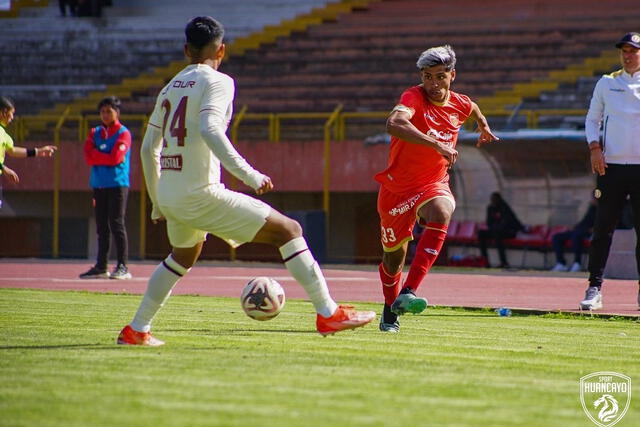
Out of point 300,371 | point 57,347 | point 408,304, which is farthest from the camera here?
point 408,304

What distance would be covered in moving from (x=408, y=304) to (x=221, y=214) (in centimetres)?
167

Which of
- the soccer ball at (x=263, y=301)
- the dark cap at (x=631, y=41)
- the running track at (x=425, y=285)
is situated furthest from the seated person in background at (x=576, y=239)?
the soccer ball at (x=263, y=301)

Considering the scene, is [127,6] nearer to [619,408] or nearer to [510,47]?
[510,47]

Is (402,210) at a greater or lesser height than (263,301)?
greater

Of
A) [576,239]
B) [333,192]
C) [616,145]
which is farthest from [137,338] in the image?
[333,192]

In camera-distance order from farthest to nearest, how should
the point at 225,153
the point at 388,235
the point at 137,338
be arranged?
the point at 388,235, the point at 137,338, the point at 225,153

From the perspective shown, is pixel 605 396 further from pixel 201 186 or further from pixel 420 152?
pixel 420 152

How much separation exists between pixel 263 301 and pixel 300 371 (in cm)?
183

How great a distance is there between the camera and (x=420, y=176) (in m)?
9.05

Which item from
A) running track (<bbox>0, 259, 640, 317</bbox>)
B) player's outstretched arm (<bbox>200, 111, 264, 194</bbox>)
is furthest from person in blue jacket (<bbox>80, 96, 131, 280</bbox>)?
player's outstretched arm (<bbox>200, 111, 264, 194</bbox>)

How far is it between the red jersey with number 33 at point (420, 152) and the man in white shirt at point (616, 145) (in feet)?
7.58

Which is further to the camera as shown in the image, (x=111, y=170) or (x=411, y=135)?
(x=111, y=170)

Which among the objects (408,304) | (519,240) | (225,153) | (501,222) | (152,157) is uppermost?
(225,153)

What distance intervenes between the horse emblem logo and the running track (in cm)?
446
